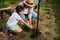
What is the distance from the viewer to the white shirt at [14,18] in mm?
2141

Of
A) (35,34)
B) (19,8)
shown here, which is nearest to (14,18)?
(19,8)


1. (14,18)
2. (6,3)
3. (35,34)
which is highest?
(6,3)

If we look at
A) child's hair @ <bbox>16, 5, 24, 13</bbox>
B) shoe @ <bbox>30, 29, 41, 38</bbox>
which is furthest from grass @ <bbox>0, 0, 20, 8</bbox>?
shoe @ <bbox>30, 29, 41, 38</bbox>

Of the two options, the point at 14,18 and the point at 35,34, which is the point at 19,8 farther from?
the point at 35,34

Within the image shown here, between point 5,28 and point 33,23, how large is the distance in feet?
0.80

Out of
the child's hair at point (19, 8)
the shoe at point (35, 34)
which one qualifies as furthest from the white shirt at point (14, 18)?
the shoe at point (35, 34)

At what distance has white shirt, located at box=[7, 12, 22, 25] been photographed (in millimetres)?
2141

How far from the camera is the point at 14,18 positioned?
2.15 m

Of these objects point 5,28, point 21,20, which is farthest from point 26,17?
point 5,28

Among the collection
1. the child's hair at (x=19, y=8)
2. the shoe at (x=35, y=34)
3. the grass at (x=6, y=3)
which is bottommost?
the shoe at (x=35, y=34)

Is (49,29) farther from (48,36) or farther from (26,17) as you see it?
(26,17)

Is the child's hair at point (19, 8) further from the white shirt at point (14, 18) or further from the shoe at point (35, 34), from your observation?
the shoe at point (35, 34)

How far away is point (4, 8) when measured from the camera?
2.14m

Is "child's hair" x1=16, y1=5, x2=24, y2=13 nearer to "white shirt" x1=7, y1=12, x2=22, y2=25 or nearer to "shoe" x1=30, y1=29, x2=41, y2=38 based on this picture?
"white shirt" x1=7, y1=12, x2=22, y2=25
